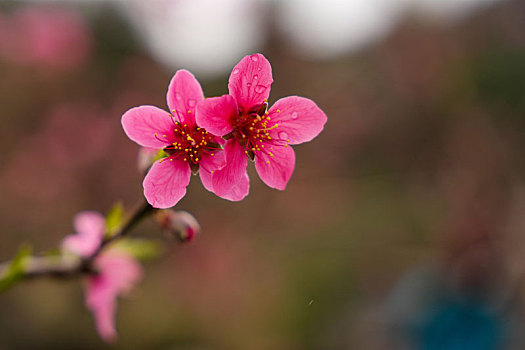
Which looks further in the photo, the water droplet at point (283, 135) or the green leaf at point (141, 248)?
the green leaf at point (141, 248)

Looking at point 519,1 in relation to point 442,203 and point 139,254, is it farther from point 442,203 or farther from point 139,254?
point 139,254

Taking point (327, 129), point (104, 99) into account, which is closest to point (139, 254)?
point (104, 99)

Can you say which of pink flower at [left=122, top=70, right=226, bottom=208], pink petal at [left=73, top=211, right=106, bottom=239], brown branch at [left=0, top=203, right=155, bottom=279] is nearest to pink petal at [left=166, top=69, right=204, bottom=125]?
pink flower at [left=122, top=70, right=226, bottom=208]

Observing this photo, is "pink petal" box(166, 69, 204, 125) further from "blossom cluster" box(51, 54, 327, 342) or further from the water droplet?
the water droplet

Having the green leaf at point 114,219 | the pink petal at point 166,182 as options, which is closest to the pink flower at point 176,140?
the pink petal at point 166,182

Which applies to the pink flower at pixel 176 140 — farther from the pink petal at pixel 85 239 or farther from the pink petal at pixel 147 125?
the pink petal at pixel 85 239

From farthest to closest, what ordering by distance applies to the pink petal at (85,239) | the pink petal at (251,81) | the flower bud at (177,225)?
the pink petal at (85,239) < the flower bud at (177,225) < the pink petal at (251,81)
